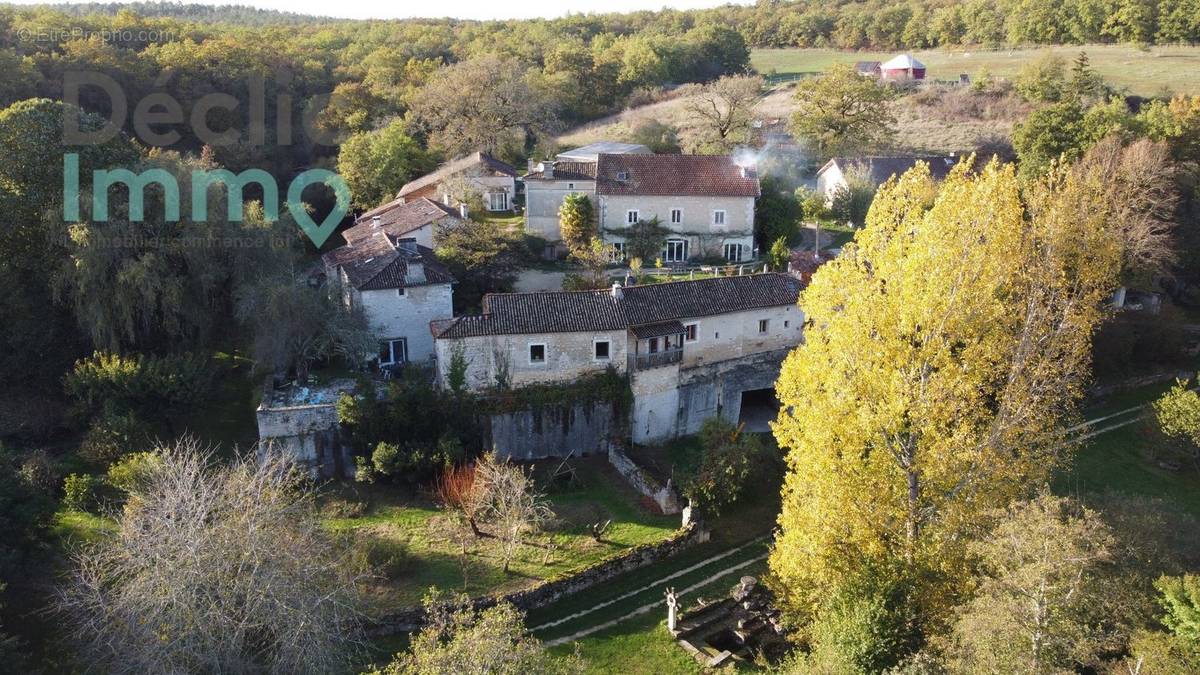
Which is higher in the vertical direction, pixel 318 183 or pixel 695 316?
pixel 318 183

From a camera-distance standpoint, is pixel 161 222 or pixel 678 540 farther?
pixel 161 222

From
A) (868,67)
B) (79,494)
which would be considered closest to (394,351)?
(79,494)

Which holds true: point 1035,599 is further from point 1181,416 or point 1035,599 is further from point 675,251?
point 675,251

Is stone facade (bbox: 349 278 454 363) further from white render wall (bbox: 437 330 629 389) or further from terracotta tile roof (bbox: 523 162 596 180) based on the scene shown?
terracotta tile roof (bbox: 523 162 596 180)

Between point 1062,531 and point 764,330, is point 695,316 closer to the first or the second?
point 764,330

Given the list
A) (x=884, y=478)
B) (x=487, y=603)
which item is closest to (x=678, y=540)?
(x=487, y=603)

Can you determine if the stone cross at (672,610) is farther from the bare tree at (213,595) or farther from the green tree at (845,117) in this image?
the green tree at (845,117)

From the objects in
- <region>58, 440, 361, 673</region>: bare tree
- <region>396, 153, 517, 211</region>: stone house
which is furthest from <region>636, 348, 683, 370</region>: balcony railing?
<region>396, 153, 517, 211</region>: stone house

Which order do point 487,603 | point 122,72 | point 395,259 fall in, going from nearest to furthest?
point 487,603 → point 395,259 → point 122,72
